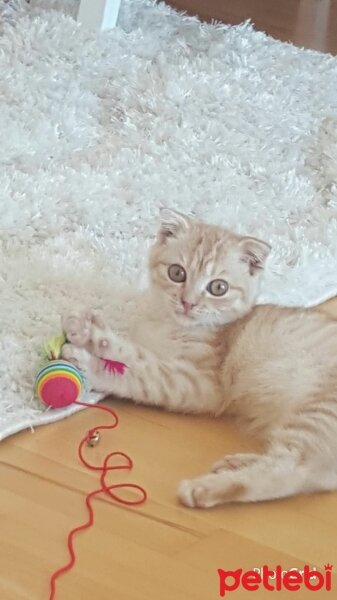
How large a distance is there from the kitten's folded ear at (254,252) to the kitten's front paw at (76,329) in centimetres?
27

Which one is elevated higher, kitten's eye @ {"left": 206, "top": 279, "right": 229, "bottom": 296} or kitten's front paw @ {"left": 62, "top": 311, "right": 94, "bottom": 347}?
kitten's eye @ {"left": 206, "top": 279, "right": 229, "bottom": 296}

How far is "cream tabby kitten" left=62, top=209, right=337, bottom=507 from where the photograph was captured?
4.65 ft

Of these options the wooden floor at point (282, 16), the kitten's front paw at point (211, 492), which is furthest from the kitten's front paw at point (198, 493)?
the wooden floor at point (282, 16)

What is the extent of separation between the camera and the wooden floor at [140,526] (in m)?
1.12

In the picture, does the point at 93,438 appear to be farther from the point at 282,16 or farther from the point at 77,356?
the point at 282,16

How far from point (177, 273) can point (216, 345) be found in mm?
127

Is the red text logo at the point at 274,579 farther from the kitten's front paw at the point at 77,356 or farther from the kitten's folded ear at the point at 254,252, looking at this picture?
the kitten's folded ear at the point at 254,252

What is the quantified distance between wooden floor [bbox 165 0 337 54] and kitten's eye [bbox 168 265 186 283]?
1.67m

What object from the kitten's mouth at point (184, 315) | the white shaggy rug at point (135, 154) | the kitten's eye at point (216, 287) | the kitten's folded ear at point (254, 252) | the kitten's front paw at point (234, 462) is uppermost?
the white shaggy rug at point (135, 154)

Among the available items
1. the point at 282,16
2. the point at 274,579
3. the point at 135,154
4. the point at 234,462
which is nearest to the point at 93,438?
the point at 234,462

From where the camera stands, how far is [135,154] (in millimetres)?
2133

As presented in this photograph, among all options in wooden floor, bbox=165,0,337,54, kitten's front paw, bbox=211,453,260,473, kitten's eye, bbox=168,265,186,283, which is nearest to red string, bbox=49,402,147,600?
kitten's front paw, bbox=211,453,260,473

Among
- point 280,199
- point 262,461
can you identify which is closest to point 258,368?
point 262,461

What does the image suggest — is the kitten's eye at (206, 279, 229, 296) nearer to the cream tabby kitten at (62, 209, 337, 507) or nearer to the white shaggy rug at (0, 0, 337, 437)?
the cream tabby kitten at (62, 209, 337, 507)
